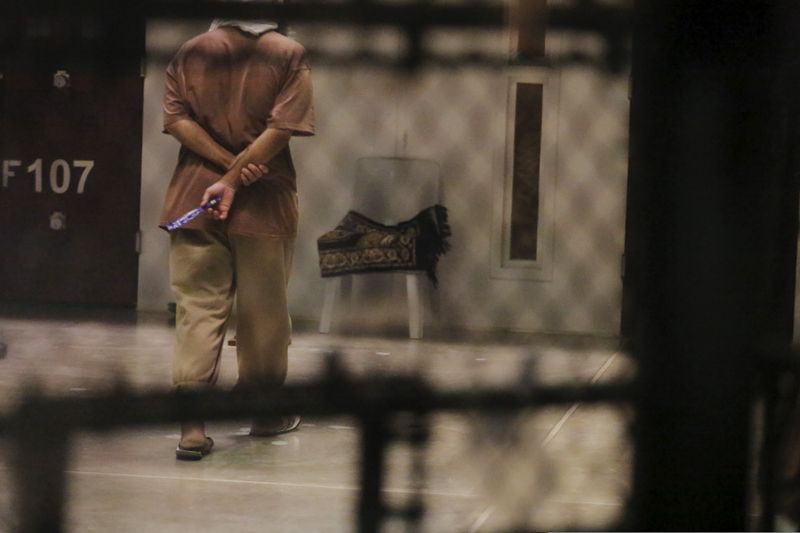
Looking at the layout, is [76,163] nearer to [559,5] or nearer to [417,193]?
[417,193]

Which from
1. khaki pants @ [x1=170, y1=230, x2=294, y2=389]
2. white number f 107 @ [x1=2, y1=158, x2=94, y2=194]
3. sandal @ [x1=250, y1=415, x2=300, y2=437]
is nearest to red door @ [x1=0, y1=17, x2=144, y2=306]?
white number f 107 @ [x1=2, y1=158, x2=94, y2=194]

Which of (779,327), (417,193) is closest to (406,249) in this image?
(417,193)

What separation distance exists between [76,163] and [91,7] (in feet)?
18.9

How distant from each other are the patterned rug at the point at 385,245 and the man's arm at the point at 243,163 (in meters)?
3.10

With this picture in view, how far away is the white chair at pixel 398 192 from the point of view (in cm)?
598

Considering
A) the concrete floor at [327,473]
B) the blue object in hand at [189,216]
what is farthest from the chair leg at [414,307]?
the blue object in hand at [189,216]

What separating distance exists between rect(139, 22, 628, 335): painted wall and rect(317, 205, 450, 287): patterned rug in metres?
0.10

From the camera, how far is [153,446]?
3.40 metres

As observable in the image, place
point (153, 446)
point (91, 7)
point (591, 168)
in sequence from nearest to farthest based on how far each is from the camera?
point (91, 7) → point (153, 446) → point (591, 168)

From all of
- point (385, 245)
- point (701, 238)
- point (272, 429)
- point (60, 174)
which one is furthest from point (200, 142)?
point (60, 174)

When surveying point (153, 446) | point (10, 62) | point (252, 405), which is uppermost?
point (10, 62)

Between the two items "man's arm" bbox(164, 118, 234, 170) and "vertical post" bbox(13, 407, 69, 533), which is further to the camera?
"man's arm" bbox(164, 118, 234, 170)

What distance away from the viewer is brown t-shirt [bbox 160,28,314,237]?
2.77 metres

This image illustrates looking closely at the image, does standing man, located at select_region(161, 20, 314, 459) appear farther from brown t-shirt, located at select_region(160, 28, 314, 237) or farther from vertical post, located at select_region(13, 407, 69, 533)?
vertical post, located at select_region(13, 407, 69, 533)
